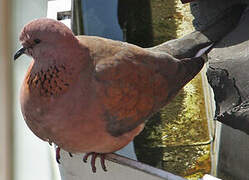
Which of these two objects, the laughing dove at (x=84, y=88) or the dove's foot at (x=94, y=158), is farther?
the dove's foot at (x=94, y=158)

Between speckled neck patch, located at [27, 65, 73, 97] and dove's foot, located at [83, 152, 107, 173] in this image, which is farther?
dove's foot, located at [83, 152, 107, 173]

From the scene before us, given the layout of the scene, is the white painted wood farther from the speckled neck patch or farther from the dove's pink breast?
the speckled neck patch

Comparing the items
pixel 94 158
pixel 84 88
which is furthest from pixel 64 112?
pixel 94 158

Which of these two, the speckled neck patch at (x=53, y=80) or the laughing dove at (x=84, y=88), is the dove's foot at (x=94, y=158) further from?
the speckled neck patch at (x=53, y=80)

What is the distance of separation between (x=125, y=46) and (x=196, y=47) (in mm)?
182

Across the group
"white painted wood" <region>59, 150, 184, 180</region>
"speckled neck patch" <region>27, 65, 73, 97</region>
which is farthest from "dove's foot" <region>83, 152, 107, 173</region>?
"speckled neck patch" <region>27, 65, 73, 97</region>

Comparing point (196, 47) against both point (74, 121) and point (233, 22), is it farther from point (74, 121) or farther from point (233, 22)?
point (74, 121)

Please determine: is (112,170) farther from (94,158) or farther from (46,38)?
(46,38)

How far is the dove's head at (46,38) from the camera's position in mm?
837

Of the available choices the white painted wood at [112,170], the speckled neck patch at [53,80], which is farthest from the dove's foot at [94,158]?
the speckled neck patch at [53,80]

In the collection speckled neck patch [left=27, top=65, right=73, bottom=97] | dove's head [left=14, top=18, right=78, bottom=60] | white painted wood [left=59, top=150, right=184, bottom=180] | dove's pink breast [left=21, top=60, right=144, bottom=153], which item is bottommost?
white painted wood [left=59, top=150, right=184, bottom=180]

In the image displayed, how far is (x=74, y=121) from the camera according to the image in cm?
87

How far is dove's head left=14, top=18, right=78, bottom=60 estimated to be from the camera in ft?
2.75

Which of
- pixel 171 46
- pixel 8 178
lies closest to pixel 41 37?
pixel 171 46
